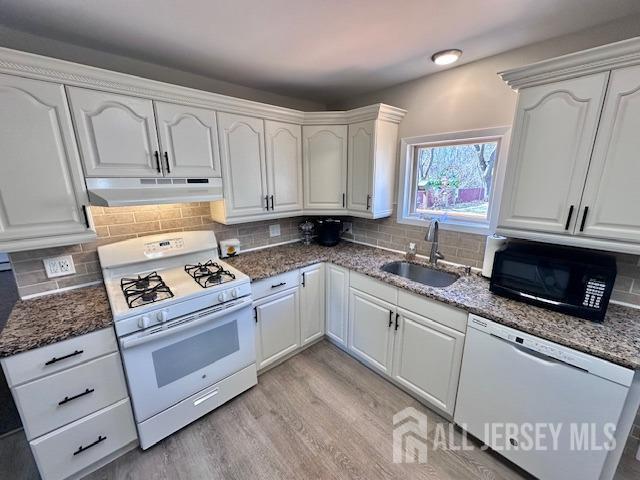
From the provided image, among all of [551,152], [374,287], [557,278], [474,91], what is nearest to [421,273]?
[374,287]

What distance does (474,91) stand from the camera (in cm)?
189

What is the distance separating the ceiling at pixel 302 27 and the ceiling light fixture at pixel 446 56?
4 centimetres

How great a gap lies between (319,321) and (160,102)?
2.13 metres

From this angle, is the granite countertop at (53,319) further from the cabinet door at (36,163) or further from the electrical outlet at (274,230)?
the electrical outlet at (274,230)

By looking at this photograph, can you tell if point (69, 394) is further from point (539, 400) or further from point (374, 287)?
point (539, 400)

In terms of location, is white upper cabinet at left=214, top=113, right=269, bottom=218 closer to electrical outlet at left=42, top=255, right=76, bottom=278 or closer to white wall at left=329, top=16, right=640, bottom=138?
electrical outlet at left=42, top=255, right=76, bottom=278

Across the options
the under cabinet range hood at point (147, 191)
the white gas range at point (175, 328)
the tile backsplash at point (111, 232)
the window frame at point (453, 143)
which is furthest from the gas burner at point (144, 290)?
the window frame at point (453, 143)

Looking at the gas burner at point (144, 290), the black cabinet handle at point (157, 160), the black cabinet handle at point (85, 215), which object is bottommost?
the gas burner at point (144, 290)

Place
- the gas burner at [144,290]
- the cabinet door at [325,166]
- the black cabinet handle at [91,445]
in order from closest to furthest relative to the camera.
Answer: the black cabinet handle at [91,445] < the gas burner at [144,290] < the cabinet door at [325,166]

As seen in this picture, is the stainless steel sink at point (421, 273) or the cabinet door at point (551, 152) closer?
the cabinet door at point (551, 152)

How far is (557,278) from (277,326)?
1892 millimetres

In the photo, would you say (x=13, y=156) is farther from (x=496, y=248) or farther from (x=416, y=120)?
(x=496, y=248)

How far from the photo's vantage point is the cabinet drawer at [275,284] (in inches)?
77.8

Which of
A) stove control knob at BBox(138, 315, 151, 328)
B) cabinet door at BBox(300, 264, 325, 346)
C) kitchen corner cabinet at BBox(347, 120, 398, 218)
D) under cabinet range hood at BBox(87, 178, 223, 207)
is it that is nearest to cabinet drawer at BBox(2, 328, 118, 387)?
stove control knob at BBox(138, 315, 151, 328)
